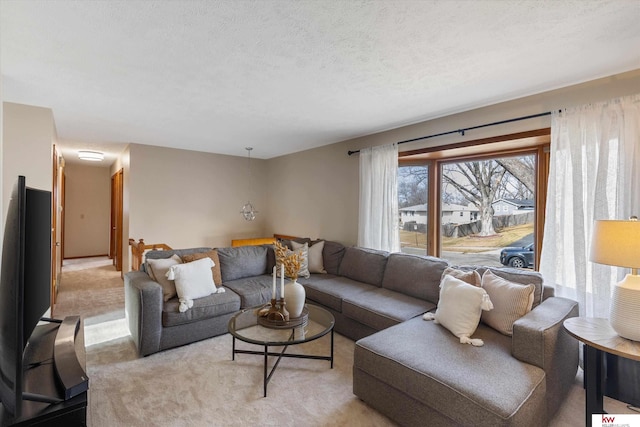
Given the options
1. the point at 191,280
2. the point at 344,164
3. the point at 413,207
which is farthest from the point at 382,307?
the point at 344,164

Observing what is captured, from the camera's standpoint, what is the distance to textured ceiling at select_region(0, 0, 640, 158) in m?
1.55

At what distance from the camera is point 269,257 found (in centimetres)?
418

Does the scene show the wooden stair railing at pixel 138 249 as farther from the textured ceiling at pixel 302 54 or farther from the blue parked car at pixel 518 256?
the blue parked car at pixel 518 256

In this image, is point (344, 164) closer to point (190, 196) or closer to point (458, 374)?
point (190, 196)

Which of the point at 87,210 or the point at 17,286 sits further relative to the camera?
the point at 87,210

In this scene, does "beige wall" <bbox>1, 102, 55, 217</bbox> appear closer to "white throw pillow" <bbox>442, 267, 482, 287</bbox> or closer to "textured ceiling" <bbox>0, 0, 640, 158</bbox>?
"textured ceiling" <bbox>0, 0, 640, 158</bbox>

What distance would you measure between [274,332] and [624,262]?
92.2 inches

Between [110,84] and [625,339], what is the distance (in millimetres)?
4037

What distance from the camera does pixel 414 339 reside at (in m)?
2.10

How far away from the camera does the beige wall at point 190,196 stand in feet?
16.2

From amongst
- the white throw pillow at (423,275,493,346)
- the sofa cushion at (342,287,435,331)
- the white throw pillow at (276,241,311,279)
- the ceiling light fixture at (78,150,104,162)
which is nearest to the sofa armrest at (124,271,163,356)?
the white throw pillow at (276,241,311,279)

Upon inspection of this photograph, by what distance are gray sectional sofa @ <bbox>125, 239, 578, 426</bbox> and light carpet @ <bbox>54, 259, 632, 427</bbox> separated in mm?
152

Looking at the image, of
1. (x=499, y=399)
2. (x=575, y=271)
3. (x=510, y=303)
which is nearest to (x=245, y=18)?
(x=499, y=399)

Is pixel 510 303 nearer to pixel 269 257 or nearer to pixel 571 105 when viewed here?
pixel 571 105
